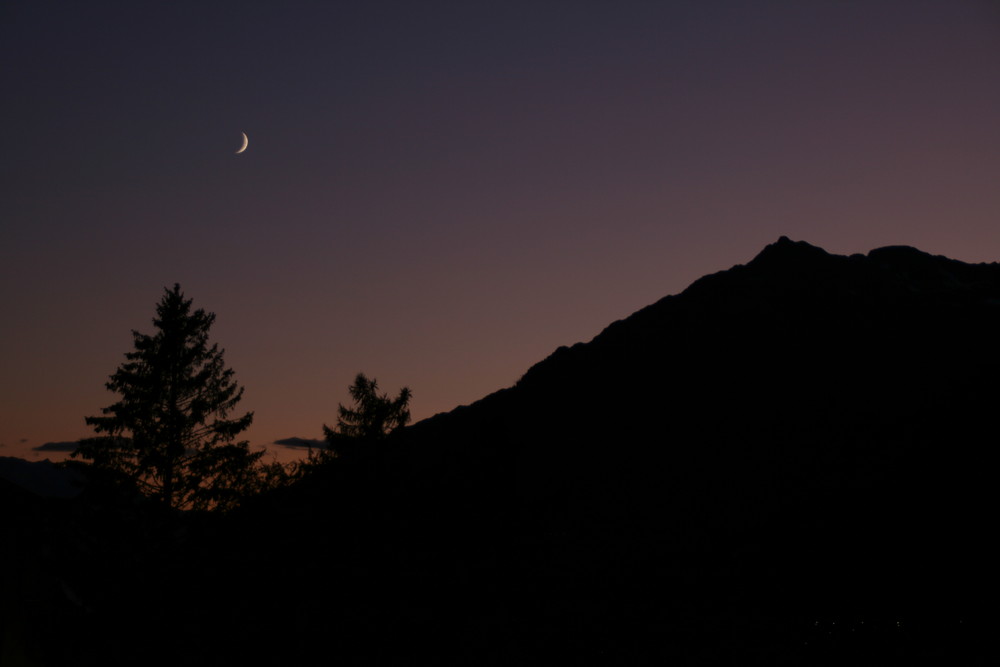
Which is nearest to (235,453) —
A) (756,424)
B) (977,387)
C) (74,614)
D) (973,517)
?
(74,614)

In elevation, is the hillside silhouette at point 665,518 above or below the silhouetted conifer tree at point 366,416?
below

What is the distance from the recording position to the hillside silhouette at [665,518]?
79.1ft

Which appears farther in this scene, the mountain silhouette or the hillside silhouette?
the mountain silhouette

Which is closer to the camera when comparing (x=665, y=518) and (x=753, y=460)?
(x=665, y=518)

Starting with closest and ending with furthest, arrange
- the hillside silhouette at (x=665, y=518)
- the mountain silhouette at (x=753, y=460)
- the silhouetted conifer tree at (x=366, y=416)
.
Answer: the hillside silhouette at (x=665, y=518), the mountain silhouette at (x=753, y=460), the silhouetted conifer tree at (x=366, y=416)

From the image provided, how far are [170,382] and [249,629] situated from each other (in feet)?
58.4

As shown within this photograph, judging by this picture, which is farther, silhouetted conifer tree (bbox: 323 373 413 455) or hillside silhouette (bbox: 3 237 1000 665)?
silhouetted conifer tree (bbox: 323 373 413 455)

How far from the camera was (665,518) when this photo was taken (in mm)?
40969

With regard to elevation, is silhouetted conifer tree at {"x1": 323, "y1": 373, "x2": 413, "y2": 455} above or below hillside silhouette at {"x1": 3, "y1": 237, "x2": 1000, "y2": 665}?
above

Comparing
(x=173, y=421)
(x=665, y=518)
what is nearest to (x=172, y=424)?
(x=173, y=421)

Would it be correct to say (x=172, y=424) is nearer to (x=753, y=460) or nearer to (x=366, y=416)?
(x=366, y=416)

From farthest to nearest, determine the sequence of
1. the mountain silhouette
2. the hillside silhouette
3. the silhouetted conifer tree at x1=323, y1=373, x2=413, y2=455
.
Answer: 1. the silhouetted conifer tree at x1=323, y1=373, x2=413, y2=455
2. the mountain silhouette
3. the hillside silhouette

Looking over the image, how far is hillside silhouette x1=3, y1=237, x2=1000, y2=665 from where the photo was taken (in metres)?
24.1

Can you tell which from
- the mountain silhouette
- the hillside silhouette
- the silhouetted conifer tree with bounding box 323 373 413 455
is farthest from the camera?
the silhouetted conifer tree with bounding box 323 373 413 455
